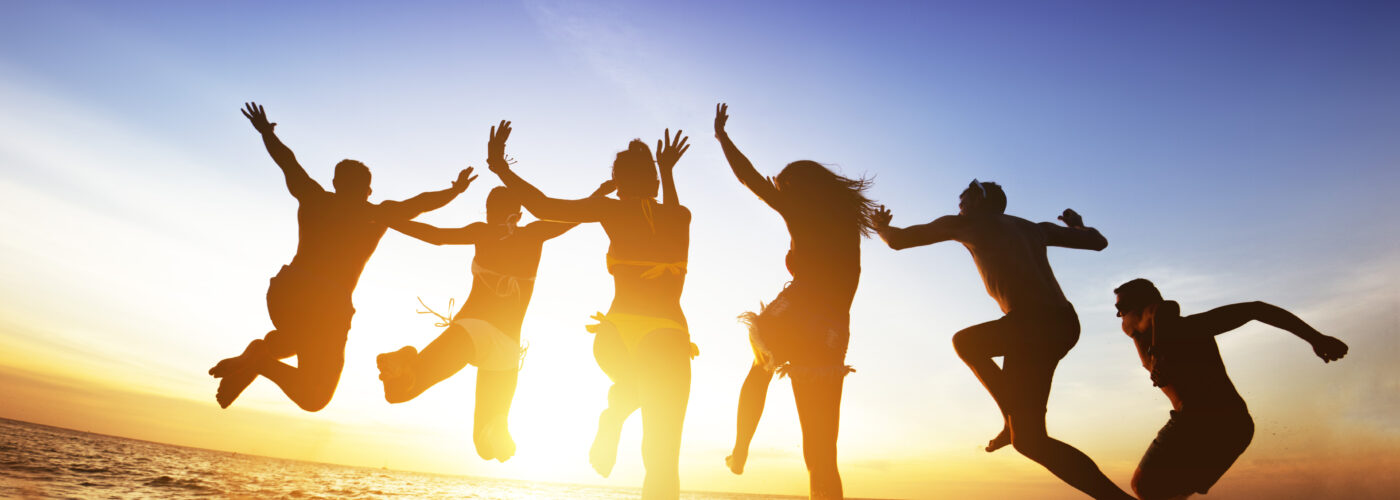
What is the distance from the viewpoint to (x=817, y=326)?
444 cm

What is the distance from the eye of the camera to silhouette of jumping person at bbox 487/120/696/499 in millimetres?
4273

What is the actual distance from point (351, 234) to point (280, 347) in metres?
1.24

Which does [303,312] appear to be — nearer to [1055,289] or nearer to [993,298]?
[993,298]

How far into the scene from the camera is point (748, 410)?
4.69m

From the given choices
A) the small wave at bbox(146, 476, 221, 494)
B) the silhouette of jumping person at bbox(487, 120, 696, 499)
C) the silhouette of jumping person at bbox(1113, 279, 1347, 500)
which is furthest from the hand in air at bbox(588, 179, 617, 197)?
the small wave at bbox(146, 476, 221, 494)

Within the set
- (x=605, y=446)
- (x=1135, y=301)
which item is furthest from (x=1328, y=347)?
(x=605, y=446)

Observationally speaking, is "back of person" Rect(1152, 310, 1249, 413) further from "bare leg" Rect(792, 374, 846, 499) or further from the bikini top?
the bikini top

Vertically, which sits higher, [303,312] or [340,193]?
[340,193]

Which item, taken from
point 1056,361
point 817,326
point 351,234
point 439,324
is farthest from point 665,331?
point 351,234

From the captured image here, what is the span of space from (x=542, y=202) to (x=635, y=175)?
0.84 m

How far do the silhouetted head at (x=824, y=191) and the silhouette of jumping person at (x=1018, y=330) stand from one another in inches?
12.4

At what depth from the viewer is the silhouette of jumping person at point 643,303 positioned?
427cm

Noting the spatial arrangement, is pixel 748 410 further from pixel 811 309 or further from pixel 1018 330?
pixel 1018 330

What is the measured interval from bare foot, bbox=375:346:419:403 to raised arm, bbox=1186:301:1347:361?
6568 mm
